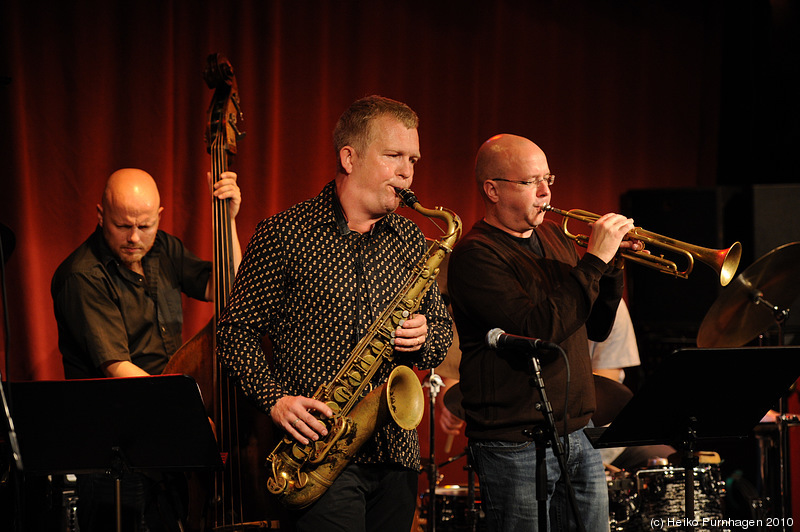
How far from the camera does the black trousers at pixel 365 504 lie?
2.53 metres

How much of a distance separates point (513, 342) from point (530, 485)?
604 mm

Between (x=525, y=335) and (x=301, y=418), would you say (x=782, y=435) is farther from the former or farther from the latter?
(x=301, y=418)

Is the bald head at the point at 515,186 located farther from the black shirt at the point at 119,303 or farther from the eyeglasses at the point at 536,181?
the black shirt at the point at 119,303

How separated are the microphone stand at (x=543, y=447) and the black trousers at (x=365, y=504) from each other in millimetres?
405

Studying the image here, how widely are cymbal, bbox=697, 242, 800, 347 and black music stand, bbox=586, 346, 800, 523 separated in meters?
1.25

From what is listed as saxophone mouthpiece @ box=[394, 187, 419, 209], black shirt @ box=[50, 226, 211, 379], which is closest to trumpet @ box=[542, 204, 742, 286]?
saxophone mouthpiece @ box=[394, 187, 419, 209]

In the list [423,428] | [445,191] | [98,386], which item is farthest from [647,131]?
[98,386]

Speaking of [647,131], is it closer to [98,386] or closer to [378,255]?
[378,255]

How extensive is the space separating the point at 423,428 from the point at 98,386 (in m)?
3.49

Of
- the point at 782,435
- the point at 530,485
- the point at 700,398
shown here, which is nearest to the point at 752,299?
the point at 782,435

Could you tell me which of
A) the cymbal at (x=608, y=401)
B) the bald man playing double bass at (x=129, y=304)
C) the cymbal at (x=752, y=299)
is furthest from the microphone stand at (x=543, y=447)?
the cymbal at (x=752, y=299)

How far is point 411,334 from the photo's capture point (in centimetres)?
261

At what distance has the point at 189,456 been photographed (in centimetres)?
266

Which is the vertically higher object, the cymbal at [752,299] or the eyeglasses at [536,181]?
the eyeglasses at [536,181]
